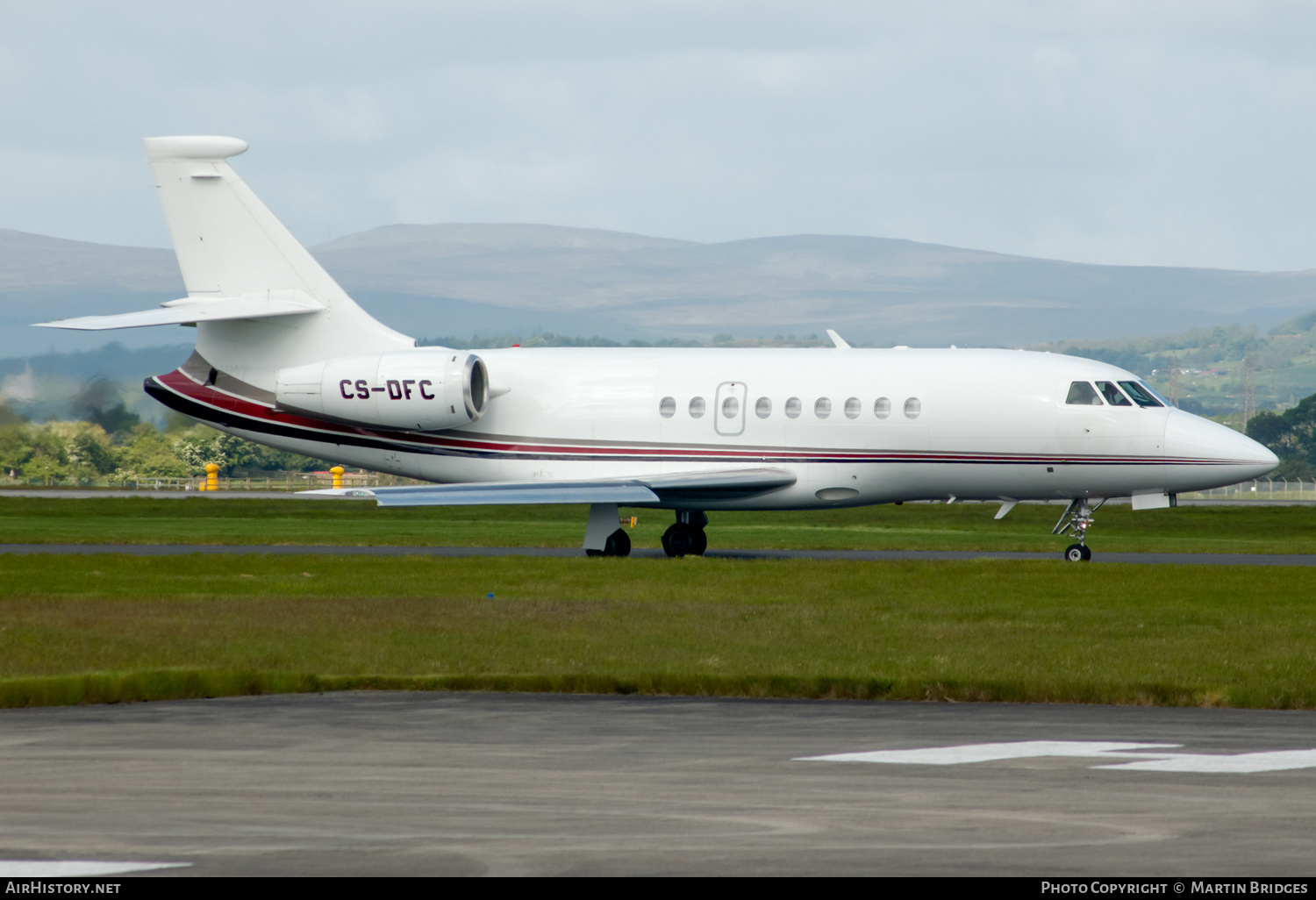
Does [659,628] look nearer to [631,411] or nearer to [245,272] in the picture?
[631,411]

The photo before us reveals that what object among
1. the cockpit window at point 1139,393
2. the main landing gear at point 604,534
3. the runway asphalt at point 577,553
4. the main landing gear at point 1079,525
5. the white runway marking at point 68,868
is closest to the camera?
the white runway marking at point 68,868

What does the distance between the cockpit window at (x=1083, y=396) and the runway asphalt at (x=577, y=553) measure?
310cm

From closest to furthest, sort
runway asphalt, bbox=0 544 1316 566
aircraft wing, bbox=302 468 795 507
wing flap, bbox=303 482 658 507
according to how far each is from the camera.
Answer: wing flap, bbox=303 482 658 507
aircraft wing, bbox=302 468 795 507
runway asphalt, bbox=0 544 1316 566

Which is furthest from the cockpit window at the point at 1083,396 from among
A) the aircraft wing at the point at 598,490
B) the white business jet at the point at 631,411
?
the aircraft wing at the point at 598,490

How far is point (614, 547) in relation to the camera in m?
32.0

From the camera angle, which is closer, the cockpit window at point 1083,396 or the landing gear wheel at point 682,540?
the cockpit window at point 1083,396

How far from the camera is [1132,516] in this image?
5169cm

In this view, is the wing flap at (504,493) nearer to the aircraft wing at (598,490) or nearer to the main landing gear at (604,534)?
the aircraft wing at (598,490)

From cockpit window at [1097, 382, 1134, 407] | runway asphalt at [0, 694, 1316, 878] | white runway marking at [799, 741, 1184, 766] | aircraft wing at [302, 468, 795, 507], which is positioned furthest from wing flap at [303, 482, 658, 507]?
white runway marking at [799, 741, 1184, 766]

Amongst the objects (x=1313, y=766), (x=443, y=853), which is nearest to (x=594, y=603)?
(x=1313, y=766)

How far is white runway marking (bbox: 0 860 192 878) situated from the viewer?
24.0 ft

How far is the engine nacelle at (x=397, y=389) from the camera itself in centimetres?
3256

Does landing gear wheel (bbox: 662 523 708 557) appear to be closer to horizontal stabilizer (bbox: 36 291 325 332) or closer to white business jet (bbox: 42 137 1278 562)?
white business jet (bbox: 42 137 1278 562)

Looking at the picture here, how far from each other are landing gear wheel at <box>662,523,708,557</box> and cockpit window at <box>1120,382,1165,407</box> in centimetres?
872
